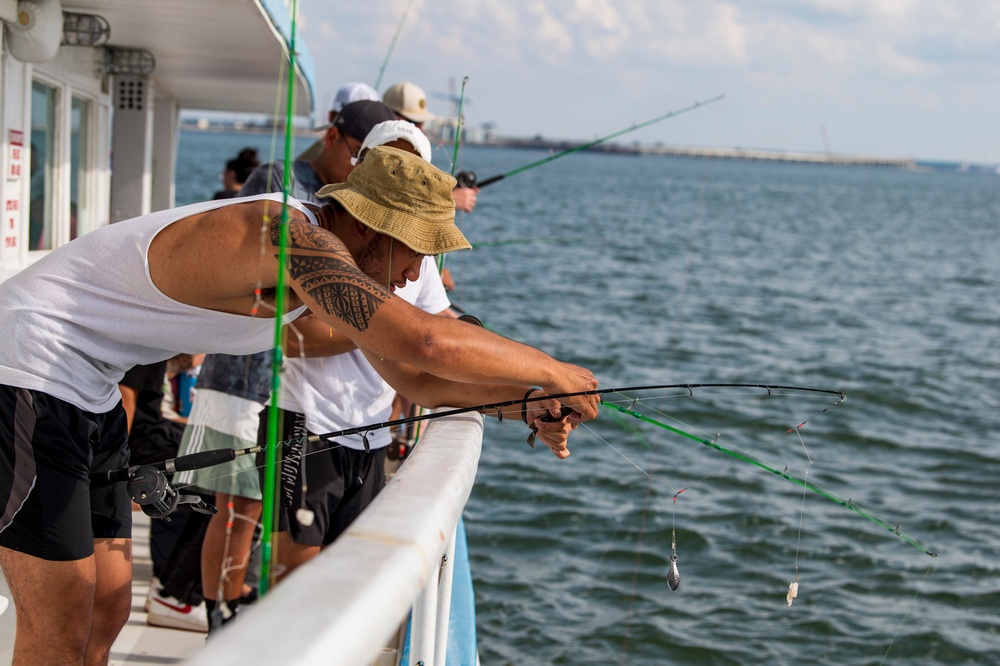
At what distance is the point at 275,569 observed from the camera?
163 cm

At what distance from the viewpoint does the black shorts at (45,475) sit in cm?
235

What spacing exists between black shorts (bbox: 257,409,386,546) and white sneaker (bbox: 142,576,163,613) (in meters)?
1.21

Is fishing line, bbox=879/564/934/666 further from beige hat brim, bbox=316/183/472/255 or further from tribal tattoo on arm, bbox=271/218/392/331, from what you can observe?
tribal tattoo on arm, bbox=271/218/392/331

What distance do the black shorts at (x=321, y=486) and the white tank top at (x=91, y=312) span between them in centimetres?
82

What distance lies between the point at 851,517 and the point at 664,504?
1604 mm

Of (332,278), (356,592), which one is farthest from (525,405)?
(356,592)

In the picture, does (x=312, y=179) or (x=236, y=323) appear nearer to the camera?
(x=236, y=323)

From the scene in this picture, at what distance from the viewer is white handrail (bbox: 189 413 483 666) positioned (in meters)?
1.14

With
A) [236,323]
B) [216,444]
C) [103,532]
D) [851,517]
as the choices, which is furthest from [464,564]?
[851,517]

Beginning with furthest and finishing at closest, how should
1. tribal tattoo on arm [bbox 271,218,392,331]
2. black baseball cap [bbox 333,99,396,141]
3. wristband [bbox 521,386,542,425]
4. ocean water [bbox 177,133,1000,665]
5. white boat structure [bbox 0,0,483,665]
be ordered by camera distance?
1. ocean water [bbox 177,133,1000,665]
2. black baseball cap [bbox 333,99,396,141]
3. wristband [bbox 521,386,542,425]
4. tribal tattoo on arm [bbox 271,218,392,331]
5. white boat structure [bbox 0,0,483,665]

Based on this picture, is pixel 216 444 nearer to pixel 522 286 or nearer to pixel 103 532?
pixel 103 532

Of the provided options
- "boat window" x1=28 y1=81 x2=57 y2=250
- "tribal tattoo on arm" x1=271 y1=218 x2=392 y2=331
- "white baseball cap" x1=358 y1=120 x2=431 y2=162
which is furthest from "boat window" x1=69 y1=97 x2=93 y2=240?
"tribal tattoo on arm" x1=271 y1=218 x2=392 y2=331

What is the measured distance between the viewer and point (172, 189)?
395 inches

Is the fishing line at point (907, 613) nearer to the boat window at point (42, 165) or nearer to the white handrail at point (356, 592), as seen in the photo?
the boat window at point (42, 165)
